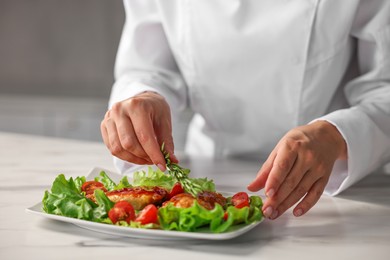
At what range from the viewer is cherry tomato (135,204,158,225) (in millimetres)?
965

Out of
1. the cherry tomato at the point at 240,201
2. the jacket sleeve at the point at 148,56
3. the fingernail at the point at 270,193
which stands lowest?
the cherry tomato at the point at 240,201

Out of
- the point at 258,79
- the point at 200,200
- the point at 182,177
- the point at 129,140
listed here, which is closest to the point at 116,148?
the point at 129,140

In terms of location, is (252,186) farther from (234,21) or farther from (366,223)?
(234,21)

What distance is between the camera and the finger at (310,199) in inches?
43.9

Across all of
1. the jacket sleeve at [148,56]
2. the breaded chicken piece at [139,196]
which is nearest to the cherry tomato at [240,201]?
the breaded chicken piece at [139,196]

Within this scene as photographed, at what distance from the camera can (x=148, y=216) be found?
968mm

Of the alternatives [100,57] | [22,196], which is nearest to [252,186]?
[22,196]

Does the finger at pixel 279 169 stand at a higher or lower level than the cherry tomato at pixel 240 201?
higher

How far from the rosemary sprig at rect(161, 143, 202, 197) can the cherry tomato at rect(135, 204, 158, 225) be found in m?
0.09

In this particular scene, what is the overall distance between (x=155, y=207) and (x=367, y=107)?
0.61m

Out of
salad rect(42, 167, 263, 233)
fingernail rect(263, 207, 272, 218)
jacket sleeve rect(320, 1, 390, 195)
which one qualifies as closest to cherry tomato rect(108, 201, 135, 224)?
salad rect(42, 167, 263, 233)

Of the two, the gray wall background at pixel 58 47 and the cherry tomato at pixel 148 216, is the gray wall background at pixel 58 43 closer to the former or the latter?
the gray wall background at pixel 58 47

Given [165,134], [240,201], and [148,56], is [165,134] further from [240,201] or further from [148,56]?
[148,56]

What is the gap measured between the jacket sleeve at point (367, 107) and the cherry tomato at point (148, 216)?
0.45m
